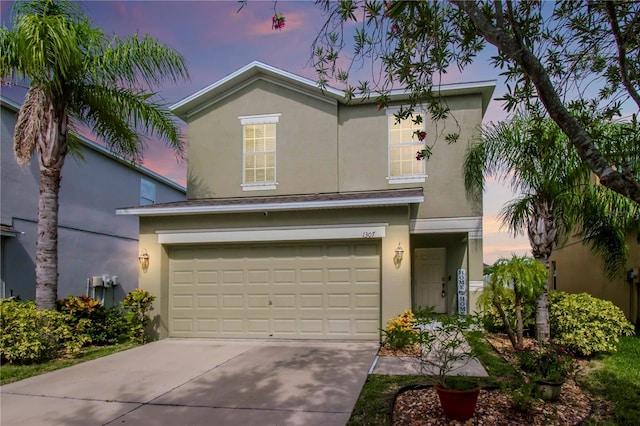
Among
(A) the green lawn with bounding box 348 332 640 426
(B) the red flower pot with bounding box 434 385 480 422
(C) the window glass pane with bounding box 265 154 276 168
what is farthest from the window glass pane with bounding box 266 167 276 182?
(B) the red flower pot with bounding box 434 385 480 422

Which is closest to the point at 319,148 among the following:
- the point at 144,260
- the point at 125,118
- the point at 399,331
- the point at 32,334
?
the point at 125,118

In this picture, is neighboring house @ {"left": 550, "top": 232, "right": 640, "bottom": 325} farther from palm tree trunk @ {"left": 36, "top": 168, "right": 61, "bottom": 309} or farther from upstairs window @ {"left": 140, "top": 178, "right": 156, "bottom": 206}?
upstairs window @ {"left": 140, "top": 178, "right": 156, "bottom": 206}

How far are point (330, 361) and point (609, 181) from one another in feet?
18.3

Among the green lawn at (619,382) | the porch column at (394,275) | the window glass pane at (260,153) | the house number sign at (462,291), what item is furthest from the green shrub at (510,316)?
the window glass pane at (260,153)

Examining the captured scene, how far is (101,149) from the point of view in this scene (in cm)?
1484

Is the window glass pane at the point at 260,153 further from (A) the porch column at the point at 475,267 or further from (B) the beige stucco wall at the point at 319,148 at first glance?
(A) the porch column at the point at 475,267

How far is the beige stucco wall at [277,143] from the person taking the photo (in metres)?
12.1

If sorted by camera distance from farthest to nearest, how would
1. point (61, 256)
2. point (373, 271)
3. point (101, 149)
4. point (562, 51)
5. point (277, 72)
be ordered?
point (101, 149) → point (61, 256) → point (277, 72) → point (373, 271) → point (562, 51)

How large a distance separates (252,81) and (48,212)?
6.44 metres

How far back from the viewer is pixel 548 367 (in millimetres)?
5602

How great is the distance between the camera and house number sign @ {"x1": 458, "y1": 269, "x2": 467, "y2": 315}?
1155cm

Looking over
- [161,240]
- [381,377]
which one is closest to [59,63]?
[161,240]

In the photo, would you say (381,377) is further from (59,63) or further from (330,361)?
(59,63)

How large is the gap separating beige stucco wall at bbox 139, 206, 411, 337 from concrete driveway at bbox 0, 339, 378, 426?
1418 mm
